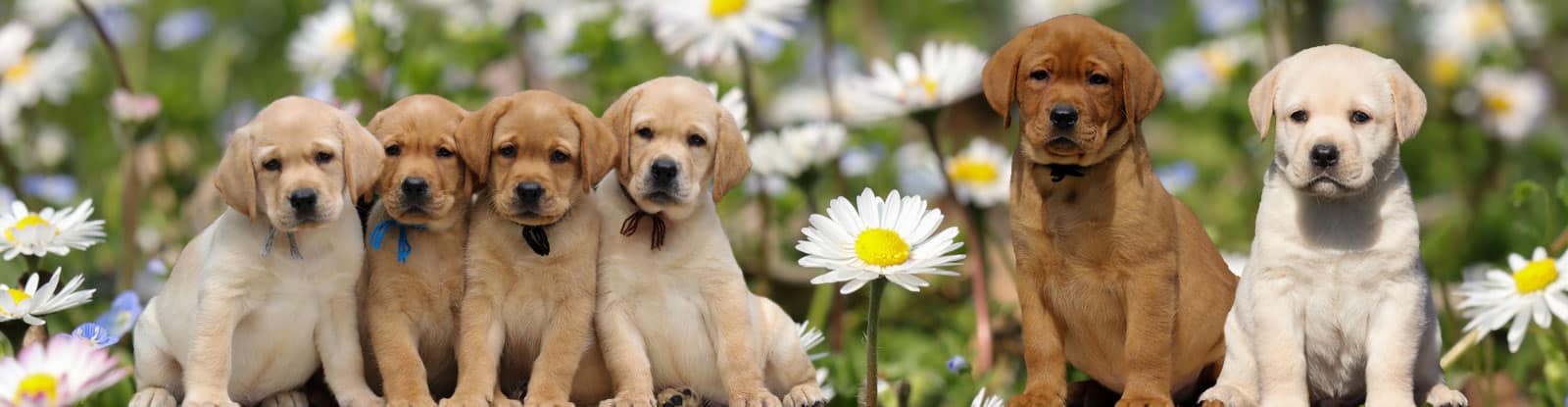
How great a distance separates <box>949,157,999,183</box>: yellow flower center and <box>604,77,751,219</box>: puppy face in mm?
2641

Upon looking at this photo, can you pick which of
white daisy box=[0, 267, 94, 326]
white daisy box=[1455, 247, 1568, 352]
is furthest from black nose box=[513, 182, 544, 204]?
white daisy box=[1455, 247, 1568, 352]

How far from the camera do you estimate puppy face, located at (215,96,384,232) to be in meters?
3.34

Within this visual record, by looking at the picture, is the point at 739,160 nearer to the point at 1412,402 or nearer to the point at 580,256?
the point at 580,256

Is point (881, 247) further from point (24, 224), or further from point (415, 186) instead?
point (24, 224)

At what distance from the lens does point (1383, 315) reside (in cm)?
335

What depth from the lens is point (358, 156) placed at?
336 cm

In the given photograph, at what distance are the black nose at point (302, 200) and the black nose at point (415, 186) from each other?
191 mm

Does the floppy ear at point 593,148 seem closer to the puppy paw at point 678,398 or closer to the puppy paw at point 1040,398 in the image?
the puppy paw at point 678,398

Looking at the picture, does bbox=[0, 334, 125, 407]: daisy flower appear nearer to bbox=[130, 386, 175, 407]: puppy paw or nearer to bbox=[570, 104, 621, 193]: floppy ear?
bbox=[130, 386, 175, 407]: puppy paw

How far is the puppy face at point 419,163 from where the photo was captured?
3.46m

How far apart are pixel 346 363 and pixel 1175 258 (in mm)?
1733

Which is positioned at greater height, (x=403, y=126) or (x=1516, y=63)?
(x=403, y=126)

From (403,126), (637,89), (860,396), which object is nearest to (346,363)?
(403,126)

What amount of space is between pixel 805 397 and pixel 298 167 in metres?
1.18
